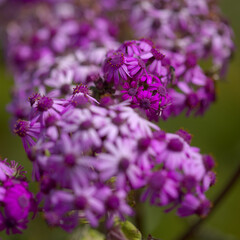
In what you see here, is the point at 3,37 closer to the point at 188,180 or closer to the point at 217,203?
the point at 217,203

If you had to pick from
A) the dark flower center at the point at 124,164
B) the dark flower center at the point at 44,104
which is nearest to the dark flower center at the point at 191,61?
the dark flower center at the point at 44,104

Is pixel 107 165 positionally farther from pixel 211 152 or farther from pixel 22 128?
pixel 211 152

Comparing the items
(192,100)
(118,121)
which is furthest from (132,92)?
(192,100)

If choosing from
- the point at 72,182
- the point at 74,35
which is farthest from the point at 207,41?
the point at 72,182

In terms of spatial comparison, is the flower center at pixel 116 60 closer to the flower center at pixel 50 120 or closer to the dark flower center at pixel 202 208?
the flower center at pixel 50 120

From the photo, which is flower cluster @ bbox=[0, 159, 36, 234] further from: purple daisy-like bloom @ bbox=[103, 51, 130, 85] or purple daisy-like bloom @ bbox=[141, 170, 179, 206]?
purple daisy-like bloom @ bbox=[103, 51, 130, 85]

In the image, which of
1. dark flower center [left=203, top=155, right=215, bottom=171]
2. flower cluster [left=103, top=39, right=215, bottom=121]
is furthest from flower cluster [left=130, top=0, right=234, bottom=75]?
dark flower center [left=203, top=155, right=215, bottom=171]
